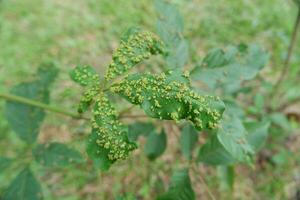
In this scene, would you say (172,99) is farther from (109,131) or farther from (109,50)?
(109,50)

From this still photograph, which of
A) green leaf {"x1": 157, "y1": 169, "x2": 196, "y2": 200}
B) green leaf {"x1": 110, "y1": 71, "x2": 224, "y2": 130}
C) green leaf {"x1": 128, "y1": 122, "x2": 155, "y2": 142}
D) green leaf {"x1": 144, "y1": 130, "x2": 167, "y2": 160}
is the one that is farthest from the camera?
green leaf {"x1": 144, "y1": 130, "x2": 167, "y2": 160}

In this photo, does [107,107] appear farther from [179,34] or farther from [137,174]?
[137,174]

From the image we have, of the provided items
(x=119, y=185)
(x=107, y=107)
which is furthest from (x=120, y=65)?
(x=119, y=185)

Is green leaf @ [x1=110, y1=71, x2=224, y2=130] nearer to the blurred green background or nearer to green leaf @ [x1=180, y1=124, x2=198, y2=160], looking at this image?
green leaf @ [x1=180, y1=124, x2=198, y2=160]

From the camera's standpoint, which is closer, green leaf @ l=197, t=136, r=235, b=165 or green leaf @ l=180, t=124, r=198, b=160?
green leaf @ l=197, t=136, r=235, b=165

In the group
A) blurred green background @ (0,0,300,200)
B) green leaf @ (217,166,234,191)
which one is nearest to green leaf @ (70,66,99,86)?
green leaf @ (217,166,234,191)

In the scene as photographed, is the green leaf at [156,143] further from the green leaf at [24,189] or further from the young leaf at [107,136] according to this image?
the young leaf at [107,136]
